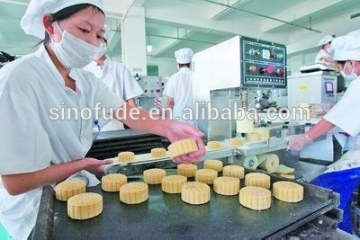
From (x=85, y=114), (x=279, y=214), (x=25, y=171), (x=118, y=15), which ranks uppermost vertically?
(x=118, y=15)

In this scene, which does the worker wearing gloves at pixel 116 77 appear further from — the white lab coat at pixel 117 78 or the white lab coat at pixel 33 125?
the white lab coat at pixel 33 125

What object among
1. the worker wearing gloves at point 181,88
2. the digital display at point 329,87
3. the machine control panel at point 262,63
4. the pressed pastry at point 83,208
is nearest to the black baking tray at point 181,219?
the pressed pastry at point 83,208

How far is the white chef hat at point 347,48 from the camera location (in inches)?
55.9

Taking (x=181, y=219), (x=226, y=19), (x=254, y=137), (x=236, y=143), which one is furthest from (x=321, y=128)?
(x=226, y=19)

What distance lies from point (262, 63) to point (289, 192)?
33.9 inches

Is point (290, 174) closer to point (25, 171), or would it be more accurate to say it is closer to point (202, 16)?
point (25, 171)

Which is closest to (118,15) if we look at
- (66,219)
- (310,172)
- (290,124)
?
(290,124)

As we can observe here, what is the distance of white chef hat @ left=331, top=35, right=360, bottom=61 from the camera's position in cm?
142

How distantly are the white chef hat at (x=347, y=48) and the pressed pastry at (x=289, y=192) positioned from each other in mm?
1160

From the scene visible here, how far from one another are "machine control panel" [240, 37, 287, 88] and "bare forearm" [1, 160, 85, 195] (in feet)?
2.96

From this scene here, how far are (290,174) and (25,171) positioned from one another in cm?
126

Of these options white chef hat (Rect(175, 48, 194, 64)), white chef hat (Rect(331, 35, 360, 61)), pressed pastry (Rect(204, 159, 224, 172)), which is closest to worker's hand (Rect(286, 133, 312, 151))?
white chef hat (Rect(331, 35, 360, 61))

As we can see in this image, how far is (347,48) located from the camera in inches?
57.2

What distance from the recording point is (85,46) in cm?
84
